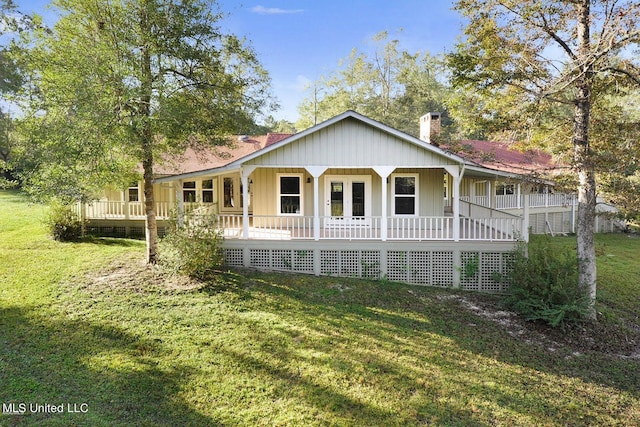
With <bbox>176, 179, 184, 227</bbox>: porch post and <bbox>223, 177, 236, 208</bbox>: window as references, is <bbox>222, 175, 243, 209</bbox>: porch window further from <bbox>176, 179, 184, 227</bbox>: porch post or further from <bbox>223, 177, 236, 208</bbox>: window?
<bbox>176, 179, 184, 227</bbox>: porch post

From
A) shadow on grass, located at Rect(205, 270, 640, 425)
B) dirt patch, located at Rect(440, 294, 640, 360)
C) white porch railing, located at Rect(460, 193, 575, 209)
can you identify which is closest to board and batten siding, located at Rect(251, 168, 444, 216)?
A: shadow on grass, located at Rect(205, 270, 640, 425)

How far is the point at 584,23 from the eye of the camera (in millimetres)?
8633

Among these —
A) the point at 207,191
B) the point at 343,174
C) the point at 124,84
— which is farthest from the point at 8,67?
the point at 343,174

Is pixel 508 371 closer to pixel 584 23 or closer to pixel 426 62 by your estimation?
pixel 584 23

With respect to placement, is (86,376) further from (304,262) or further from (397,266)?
(397,266)

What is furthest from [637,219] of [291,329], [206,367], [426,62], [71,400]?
[426,62]

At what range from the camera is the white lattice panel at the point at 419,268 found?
10766 mm

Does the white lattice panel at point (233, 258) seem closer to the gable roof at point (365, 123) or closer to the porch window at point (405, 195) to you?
the gable roof at point (365, 123)

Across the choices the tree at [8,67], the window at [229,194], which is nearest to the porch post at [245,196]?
the tree at [8,67]

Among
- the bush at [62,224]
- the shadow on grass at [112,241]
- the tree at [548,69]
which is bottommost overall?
the shadow on grass at [112,241]

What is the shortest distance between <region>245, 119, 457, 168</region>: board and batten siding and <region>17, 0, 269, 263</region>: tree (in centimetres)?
216

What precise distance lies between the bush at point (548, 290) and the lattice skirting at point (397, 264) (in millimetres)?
1210

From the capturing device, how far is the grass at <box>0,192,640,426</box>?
5.45m

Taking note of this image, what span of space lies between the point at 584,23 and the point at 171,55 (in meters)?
10.1
